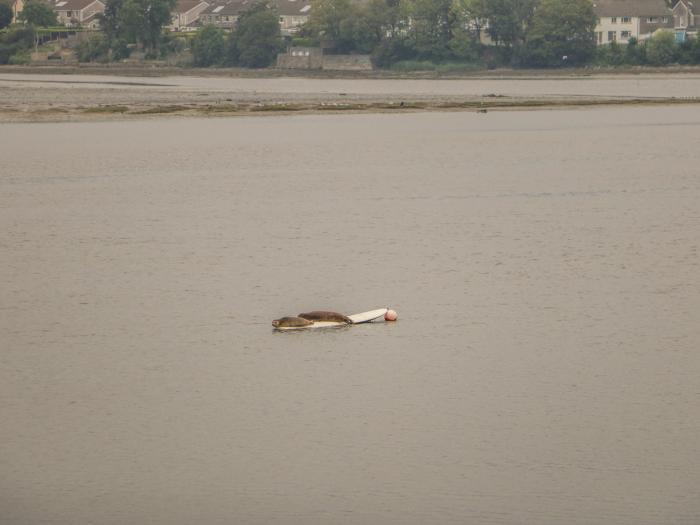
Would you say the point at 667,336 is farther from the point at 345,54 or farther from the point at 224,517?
the point at 345,54

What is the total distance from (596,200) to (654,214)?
4.23m

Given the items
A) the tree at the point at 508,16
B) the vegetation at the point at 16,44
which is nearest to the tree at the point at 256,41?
the tree at the point at 508,16

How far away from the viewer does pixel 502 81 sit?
12688cm

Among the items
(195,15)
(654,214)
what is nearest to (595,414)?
(654,214)

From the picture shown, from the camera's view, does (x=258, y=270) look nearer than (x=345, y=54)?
Yes

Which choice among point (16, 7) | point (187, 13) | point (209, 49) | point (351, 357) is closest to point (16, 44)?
point (209, 49)

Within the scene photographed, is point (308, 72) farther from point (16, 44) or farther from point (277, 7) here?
point (16, 44)

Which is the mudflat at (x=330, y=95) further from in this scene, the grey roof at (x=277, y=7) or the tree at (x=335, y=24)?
the grey roof at (x=277, y=7)

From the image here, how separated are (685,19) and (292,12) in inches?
2090

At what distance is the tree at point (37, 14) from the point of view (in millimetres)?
177625

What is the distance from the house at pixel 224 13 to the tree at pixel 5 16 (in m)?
25.6

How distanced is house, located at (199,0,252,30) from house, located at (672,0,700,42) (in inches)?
2272

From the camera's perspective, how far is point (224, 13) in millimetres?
181000

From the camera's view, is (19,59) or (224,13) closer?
(19,59)
